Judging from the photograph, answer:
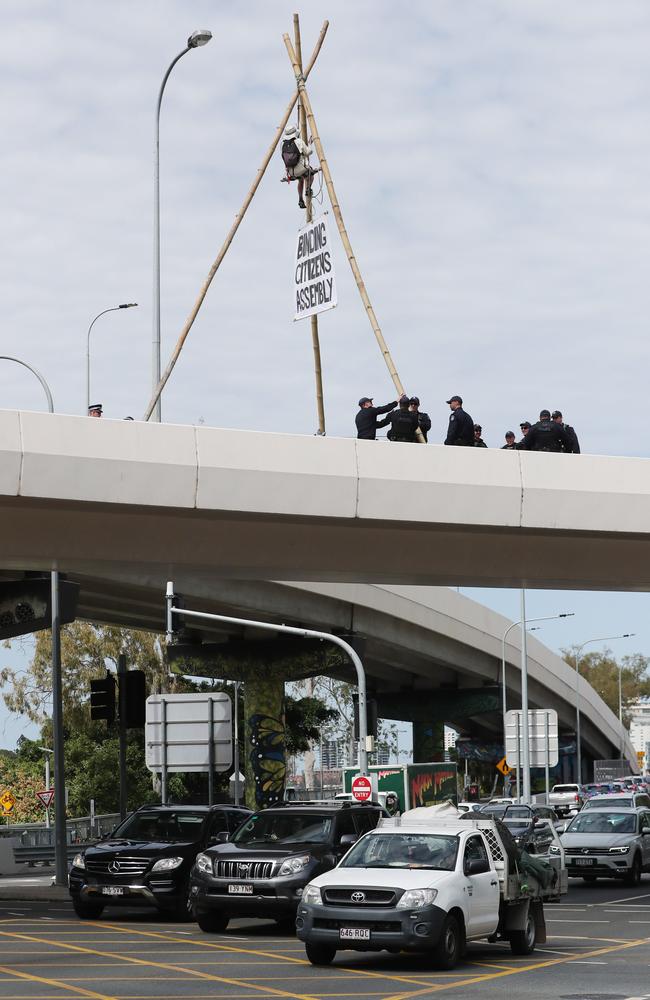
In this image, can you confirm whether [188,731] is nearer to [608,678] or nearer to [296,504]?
[296,504]

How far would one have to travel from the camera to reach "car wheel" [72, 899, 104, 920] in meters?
22.8

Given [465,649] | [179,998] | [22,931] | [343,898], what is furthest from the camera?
[465,649]

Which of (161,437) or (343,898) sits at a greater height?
(161,437)

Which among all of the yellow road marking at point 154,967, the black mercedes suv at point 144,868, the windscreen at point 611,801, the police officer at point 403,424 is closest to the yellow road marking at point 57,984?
the yellow road marking at point 154,967

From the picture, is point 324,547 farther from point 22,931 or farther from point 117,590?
point 117,590

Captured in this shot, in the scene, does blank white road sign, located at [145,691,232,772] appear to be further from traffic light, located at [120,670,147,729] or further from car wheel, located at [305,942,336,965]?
car wheel, located at [305,942,336,965]

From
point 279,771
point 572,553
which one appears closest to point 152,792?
point 279,771

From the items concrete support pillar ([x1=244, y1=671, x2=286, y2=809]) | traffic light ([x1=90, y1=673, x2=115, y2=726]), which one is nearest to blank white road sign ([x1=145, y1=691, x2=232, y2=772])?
traffic light ([x1=90, y1=673, x2=115, y2=726])

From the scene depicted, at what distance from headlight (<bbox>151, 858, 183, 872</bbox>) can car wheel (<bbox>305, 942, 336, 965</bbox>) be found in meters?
6.07

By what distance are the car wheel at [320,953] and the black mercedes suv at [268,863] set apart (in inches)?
122

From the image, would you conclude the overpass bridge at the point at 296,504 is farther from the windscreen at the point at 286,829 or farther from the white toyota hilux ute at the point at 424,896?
the white toyota hilux ute at the point at 424,896

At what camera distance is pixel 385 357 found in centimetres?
2516

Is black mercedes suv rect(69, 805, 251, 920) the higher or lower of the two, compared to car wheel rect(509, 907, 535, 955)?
higher

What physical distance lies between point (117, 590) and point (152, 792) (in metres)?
23.1
